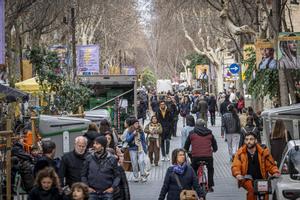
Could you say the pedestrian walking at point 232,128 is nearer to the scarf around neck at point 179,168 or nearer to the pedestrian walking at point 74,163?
the scarf around neck at point 179,168

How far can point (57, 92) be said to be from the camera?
28.2 metres

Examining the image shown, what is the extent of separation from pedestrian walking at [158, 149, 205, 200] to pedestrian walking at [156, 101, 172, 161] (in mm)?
12276

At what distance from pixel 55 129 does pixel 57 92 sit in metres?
10.1

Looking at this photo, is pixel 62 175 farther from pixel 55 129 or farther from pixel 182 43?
pixel 182 43

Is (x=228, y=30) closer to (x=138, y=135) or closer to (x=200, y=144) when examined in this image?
(x=138, y=135)

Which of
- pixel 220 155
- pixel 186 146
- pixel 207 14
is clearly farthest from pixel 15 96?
pixel 207 14

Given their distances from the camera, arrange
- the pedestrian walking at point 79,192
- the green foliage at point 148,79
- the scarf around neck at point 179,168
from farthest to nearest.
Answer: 1. the green foliage at point 148,79
2. the scarf around neck at point 179,168
3. the pedestrian walking at point 79,192

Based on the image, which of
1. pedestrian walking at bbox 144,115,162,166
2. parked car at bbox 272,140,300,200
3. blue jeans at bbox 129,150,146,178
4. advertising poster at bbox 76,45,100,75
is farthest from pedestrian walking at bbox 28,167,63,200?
advertising poster at bbox 76,45,100,75

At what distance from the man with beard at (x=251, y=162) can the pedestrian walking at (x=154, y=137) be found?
9046 mm

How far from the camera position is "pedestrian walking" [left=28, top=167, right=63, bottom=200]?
32.4ft

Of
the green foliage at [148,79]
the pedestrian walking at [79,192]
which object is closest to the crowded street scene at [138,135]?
the pedestrian walking at [79,192]

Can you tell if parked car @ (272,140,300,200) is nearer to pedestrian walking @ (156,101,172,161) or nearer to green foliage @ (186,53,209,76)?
pedestrian walking @ (156,101,172,161)

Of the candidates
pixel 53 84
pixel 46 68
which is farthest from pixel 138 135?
pixel 53 84

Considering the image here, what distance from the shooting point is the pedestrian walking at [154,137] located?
2250cm
